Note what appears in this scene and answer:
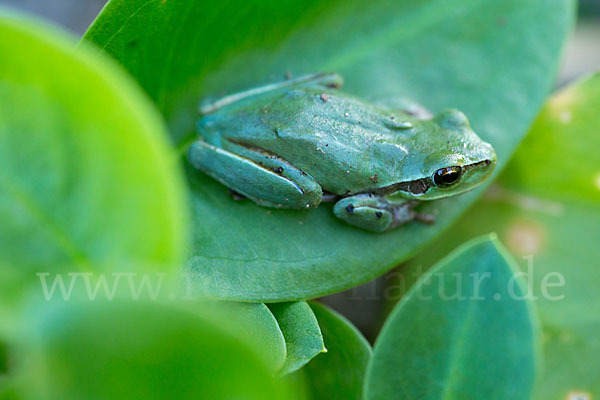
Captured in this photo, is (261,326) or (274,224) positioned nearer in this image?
(261,326)

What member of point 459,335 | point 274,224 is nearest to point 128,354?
point 459,335

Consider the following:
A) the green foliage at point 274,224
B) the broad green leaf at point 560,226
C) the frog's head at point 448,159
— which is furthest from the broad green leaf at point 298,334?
the broad green leaf at point 560,226

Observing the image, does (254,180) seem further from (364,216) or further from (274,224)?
(364,216)

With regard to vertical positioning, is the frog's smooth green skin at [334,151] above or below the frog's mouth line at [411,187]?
above

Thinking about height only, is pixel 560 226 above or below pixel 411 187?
below

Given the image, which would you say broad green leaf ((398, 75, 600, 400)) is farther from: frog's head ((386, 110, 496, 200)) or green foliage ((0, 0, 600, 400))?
frog's head ((386, 110, 496, 200))

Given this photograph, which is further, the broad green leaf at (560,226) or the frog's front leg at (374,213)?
the broad green leaf at (560,226)

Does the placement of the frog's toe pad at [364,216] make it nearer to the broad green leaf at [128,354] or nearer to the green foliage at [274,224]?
the green foliage at [274,224]

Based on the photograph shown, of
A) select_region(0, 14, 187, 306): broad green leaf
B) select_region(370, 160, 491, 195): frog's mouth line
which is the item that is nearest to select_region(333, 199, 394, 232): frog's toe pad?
select_region(370, 160, 491, 195): frog's mouth line
